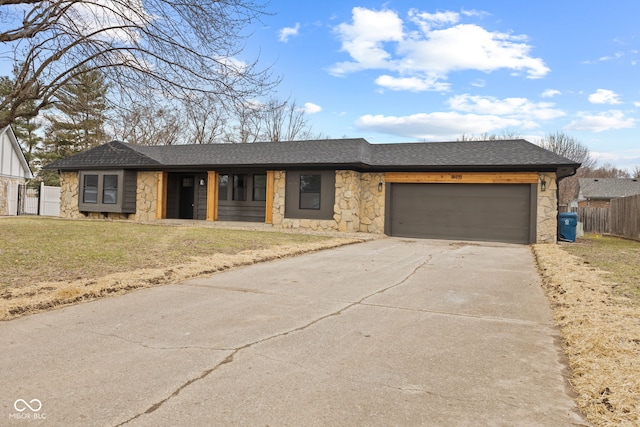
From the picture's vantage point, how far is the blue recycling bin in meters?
15.8

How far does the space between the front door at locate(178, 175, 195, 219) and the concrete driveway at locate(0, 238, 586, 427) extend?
15709 mm

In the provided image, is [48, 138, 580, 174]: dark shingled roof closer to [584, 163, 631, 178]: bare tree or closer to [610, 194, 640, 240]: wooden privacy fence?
[610, 194, 640, 240]: wooden privacy fence

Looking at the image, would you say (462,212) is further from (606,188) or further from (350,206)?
(606,188)

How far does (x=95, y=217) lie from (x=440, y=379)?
21.0 meters

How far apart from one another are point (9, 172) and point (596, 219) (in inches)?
1372

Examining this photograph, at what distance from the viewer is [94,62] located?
22.7ft

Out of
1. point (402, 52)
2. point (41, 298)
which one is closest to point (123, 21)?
point (41, 298)

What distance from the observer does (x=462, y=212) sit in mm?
15695

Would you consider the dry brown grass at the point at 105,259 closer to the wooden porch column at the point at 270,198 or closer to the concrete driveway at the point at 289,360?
the concrete driveway at the point at 289,360

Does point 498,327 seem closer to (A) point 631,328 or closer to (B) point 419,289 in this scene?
(A) point 631,328

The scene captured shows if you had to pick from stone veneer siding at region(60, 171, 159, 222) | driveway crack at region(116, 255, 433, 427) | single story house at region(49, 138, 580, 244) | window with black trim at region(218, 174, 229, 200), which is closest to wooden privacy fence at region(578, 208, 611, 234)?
single story house at region(49, 138, 580, 244)

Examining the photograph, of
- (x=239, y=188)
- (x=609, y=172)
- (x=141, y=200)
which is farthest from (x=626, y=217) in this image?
(x=609, y=172)

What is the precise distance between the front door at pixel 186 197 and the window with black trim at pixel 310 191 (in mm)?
6801

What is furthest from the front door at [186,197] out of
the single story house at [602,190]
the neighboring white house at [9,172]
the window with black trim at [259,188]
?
the single story house at [602,190]
